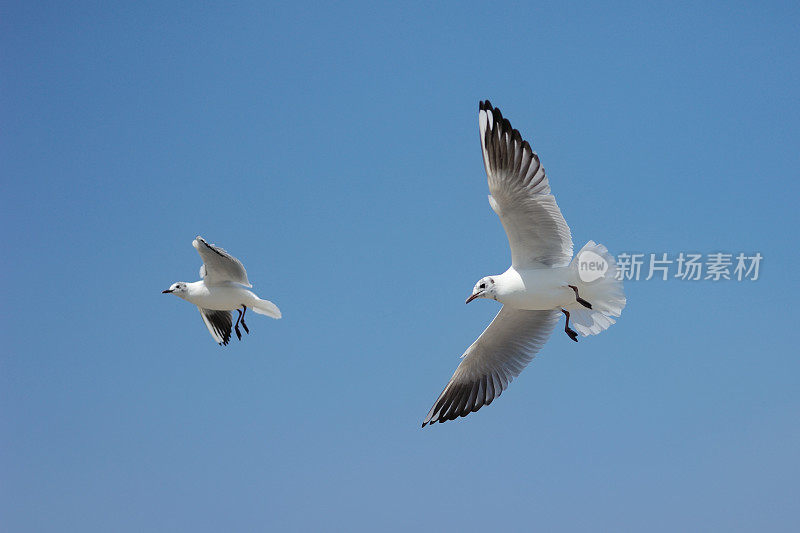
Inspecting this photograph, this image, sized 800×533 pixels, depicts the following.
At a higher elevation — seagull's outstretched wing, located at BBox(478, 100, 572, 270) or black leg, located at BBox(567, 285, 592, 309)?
seagull's outstretched wing, located at BBox(478, 100, 572, 270)

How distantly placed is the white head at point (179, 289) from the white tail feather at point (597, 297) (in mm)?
3743

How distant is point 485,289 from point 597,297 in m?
0.70

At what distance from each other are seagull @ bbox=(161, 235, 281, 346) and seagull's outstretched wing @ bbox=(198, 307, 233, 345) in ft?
2.05

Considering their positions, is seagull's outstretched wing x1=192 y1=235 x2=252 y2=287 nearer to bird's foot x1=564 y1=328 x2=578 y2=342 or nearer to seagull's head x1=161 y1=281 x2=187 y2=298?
seagull's head x1=161 y1=281 x2=187 y2=298

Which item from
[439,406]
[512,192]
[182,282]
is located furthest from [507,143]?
[182,282]

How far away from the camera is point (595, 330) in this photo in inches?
214

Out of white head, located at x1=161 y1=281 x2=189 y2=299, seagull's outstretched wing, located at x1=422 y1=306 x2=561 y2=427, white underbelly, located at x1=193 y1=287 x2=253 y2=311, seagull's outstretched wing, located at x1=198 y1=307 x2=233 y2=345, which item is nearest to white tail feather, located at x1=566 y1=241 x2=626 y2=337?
seagull's outstretched wing, located at x1=422 y1=306 x2=561 y2=427

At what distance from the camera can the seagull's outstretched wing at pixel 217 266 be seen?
6.81 m

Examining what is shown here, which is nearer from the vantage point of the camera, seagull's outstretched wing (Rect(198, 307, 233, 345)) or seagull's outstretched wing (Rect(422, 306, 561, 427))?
seagull's outstretched wing (Rect(422, 306, 561, 427))

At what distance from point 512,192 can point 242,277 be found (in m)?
2.96

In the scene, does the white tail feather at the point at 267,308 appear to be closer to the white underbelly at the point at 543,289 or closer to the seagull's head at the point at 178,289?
the seagull's head at the point at 178,289

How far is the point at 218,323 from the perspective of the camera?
8.42 meters

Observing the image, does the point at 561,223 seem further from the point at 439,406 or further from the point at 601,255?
the point at 439,406

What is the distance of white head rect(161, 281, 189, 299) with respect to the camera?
7699mm
